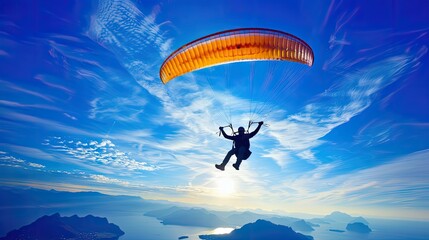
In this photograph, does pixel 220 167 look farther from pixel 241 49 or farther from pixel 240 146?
pixel 241 49

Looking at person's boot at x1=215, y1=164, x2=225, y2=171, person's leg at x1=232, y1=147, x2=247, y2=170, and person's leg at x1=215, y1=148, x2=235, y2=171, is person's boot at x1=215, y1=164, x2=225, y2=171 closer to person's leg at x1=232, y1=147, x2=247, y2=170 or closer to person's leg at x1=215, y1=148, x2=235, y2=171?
person's leg at x1=215, y1=148, x2=235, y2=171

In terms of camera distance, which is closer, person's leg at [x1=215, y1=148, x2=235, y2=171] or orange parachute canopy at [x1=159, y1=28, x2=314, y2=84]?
orange parachute canopy at [x1=159, y1=28, x2=314, y2=84]

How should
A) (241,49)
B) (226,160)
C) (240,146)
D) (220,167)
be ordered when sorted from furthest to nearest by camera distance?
(226,160), (220,167), (240,146), (241,49)

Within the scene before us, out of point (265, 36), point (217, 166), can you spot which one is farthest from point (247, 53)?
point (217, 166)

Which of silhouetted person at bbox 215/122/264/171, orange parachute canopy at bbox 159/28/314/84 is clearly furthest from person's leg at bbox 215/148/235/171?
orange parachute canopy at bbox 159/28/314/84

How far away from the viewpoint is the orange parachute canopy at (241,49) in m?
8.88

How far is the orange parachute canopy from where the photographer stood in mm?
8881

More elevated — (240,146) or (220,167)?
(240,146)

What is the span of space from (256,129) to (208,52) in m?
4.14

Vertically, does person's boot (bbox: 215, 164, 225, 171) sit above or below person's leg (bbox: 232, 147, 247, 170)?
below

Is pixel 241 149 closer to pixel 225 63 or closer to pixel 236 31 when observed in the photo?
pixel 225 63

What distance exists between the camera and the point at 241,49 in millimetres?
9195

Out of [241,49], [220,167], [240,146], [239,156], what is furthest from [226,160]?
[241,49]

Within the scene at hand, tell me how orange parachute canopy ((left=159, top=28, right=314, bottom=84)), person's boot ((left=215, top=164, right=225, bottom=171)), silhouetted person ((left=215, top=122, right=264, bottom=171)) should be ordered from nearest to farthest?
orange parachute canopy ((left=159, top=28, right=314, bottom=84)) < silhouetted person ((left=215, top=122, right=264, bottom=171)) < person's boot ((left=215, top=164, right=225, bottom=171))
